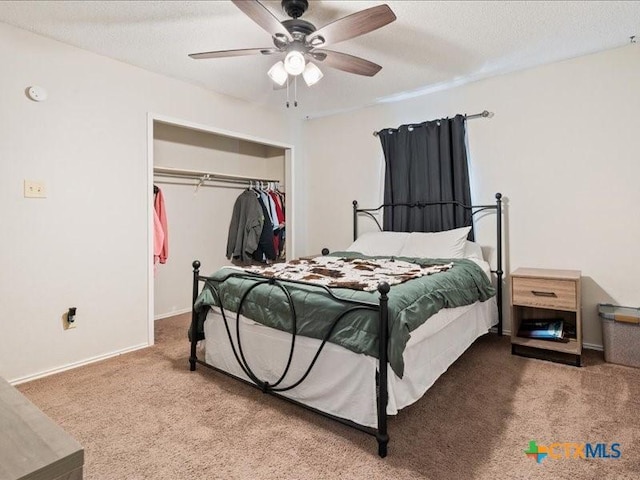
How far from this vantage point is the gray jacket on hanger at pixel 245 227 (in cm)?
440

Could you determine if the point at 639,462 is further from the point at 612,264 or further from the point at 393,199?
the point at 393,199

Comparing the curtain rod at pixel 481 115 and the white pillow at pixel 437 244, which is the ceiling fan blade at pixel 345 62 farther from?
the white pillow at pixel 437 244

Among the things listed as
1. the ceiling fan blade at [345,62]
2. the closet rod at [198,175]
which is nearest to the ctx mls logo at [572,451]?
the ceiling fan blade at [345,62]

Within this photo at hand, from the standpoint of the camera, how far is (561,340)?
107 inches

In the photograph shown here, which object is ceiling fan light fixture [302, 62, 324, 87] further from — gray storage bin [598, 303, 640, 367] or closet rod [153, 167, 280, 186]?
gray storage bin [598, 303, 640, 367]

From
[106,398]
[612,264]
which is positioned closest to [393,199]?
[612,264]

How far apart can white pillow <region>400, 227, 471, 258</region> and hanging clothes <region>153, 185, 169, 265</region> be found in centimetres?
226

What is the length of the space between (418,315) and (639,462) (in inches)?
43.0

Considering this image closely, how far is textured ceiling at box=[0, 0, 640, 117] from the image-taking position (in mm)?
2209

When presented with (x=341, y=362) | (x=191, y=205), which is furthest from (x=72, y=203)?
(x=341, y=362)

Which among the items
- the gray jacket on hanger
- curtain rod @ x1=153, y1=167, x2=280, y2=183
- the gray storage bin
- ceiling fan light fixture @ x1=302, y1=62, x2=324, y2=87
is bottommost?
the gray storage bin

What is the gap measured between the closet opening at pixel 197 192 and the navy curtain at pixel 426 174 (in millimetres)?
1361

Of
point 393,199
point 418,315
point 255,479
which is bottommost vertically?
point 255,479

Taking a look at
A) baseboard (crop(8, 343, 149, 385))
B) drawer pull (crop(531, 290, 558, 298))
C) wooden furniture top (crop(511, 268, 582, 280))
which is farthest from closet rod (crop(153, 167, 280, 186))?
drawer pull (crop(531, 290, 558, 298))
